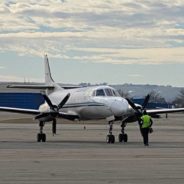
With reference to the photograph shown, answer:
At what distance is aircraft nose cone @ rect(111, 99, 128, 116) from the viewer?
3306cm

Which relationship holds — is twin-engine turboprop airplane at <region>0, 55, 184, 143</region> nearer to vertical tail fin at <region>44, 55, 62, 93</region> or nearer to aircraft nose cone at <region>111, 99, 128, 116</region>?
aircraft nose cone at <region>111, 99, 128, 116</region>

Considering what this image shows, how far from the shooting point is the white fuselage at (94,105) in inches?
1314

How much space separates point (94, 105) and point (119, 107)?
225 centimetres

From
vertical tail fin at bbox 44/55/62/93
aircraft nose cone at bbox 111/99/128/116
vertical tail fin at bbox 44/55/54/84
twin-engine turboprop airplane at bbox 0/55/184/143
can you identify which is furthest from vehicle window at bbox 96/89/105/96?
vertical tail fin at bbox 44/55/54/84

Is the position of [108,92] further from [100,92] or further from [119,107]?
[119,107]

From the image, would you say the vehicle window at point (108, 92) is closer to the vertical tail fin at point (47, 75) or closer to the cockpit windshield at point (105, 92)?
the cockpit windshield at point (105, 92)

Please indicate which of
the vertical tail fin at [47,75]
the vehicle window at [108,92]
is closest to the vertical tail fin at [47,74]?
the vertical tail fin at [47,75]

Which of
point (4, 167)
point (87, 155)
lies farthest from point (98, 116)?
point (4, 167)

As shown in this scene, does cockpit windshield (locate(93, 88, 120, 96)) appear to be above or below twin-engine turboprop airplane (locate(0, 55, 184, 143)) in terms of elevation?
above

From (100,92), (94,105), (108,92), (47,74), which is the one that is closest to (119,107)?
(108,92)

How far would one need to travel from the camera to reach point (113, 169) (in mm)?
17109

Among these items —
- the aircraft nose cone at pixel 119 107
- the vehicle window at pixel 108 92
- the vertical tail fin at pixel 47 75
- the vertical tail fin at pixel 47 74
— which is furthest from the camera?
the vertical tail fin at pixel 47 74

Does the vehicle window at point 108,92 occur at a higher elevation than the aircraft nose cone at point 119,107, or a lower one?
higher

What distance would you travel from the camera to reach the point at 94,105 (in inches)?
1375
